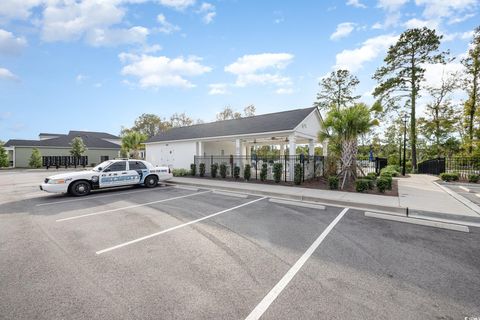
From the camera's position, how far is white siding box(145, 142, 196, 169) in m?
18.5

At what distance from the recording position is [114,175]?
1023 cm

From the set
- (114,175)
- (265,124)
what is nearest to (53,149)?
(114,175)

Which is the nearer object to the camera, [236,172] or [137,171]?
[137,171]

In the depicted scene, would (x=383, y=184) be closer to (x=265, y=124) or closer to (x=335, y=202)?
(x=335, y=202)

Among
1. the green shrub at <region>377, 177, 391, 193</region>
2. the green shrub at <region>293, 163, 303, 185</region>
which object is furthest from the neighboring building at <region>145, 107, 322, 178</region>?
the green shrub at <region>377, 177, 391, 193</region>

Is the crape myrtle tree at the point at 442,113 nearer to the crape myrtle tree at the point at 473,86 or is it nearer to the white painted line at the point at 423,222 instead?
the crape myrtle tree at the point at 473,86

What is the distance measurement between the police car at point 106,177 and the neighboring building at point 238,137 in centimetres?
578

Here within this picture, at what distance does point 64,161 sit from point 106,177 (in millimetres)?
34219

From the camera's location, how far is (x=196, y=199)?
8578 mm

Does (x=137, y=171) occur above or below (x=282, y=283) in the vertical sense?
above

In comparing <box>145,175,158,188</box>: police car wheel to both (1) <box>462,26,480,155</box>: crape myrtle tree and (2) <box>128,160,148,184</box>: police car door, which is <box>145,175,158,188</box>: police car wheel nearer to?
(2) <box>128,160,148,184</box>: police car door

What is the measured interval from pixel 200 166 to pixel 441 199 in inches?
541

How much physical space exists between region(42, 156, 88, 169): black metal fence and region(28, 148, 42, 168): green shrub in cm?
113

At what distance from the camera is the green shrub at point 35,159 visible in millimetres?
31328
